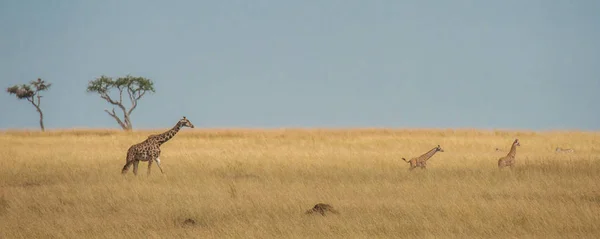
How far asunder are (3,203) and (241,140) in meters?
23.2

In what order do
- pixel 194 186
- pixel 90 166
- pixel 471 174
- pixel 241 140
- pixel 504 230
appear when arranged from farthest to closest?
pixel 241 140 < pixel 90 166 < pixel 471 174 < pixel 194 186 < pixel 504 230

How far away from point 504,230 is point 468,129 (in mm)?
33298

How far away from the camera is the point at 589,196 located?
15492mm

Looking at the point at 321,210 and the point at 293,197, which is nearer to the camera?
the point at 321,210

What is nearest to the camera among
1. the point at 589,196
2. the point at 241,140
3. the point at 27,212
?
the point at 27,212

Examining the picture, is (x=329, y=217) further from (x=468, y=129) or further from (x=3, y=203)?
(x=468, y=129)

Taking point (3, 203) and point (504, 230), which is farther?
point (3, 203)

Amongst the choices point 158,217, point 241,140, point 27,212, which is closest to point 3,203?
point 27,212

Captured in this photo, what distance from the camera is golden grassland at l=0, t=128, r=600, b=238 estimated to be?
1212cm

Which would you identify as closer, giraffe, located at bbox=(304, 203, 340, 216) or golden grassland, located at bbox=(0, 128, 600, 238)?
golden grassland, located at bbox=(0, 128, 600, 238)

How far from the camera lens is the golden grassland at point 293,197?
12.1m

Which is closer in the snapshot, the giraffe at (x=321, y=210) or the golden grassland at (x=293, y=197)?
the golden grassland at (x=293, y=197)

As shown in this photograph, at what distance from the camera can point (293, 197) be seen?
50.4ft

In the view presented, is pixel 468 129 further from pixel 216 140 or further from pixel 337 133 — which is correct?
Result: pixel 216 140
